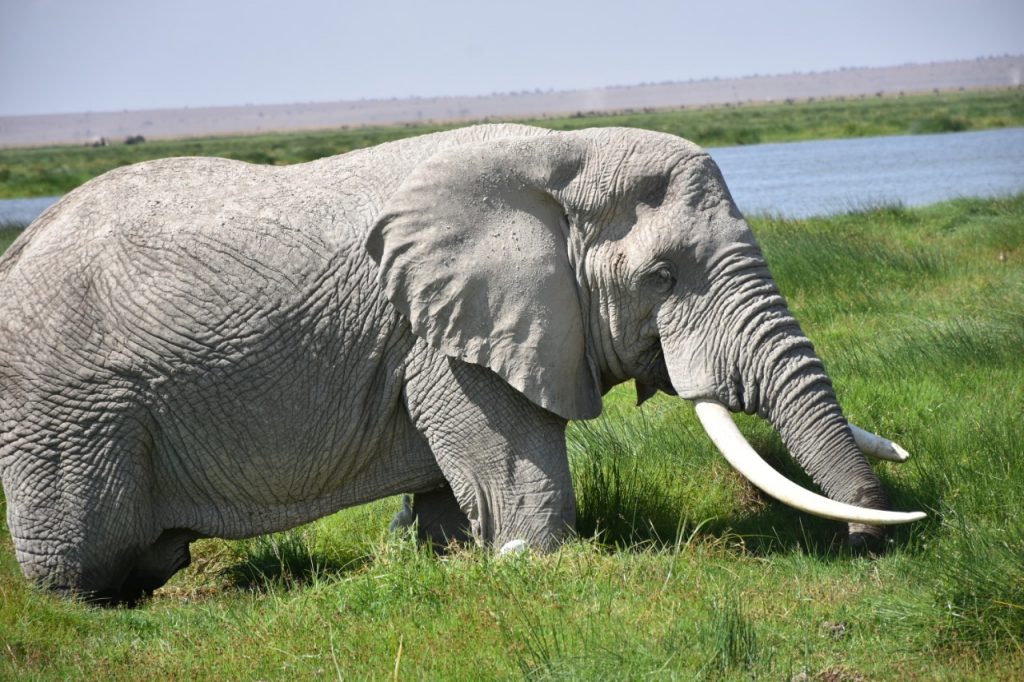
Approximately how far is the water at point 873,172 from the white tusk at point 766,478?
12833 mm

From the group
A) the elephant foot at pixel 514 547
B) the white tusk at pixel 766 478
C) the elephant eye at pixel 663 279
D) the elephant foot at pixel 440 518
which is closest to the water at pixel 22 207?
the elephant foot at pixel 440 518

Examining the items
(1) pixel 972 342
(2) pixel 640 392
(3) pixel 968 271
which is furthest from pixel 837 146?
(2) pixel 640 392

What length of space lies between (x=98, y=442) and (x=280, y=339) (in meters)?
0.89

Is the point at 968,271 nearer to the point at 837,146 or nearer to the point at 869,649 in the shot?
the point at 869,649

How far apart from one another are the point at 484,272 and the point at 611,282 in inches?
21.0

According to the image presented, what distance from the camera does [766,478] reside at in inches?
212

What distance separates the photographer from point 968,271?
12148 mm

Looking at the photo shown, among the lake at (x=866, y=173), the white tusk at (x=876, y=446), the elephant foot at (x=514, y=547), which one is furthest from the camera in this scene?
the lake at (x=866, y=173)

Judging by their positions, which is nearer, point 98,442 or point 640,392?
point 98,442

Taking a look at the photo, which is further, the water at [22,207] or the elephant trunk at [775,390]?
the water at [22,207]

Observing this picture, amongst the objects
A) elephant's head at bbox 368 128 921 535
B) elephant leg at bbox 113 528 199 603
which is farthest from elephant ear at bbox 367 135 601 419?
elephant leg at bbox 113 528 199 603

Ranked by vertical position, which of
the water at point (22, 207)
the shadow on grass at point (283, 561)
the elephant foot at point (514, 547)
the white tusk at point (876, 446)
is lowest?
the water at point (22, 207)

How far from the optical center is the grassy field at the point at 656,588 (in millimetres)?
4465

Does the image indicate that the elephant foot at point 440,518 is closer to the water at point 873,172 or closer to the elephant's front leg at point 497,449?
the elephant's front leg at point 497,449
